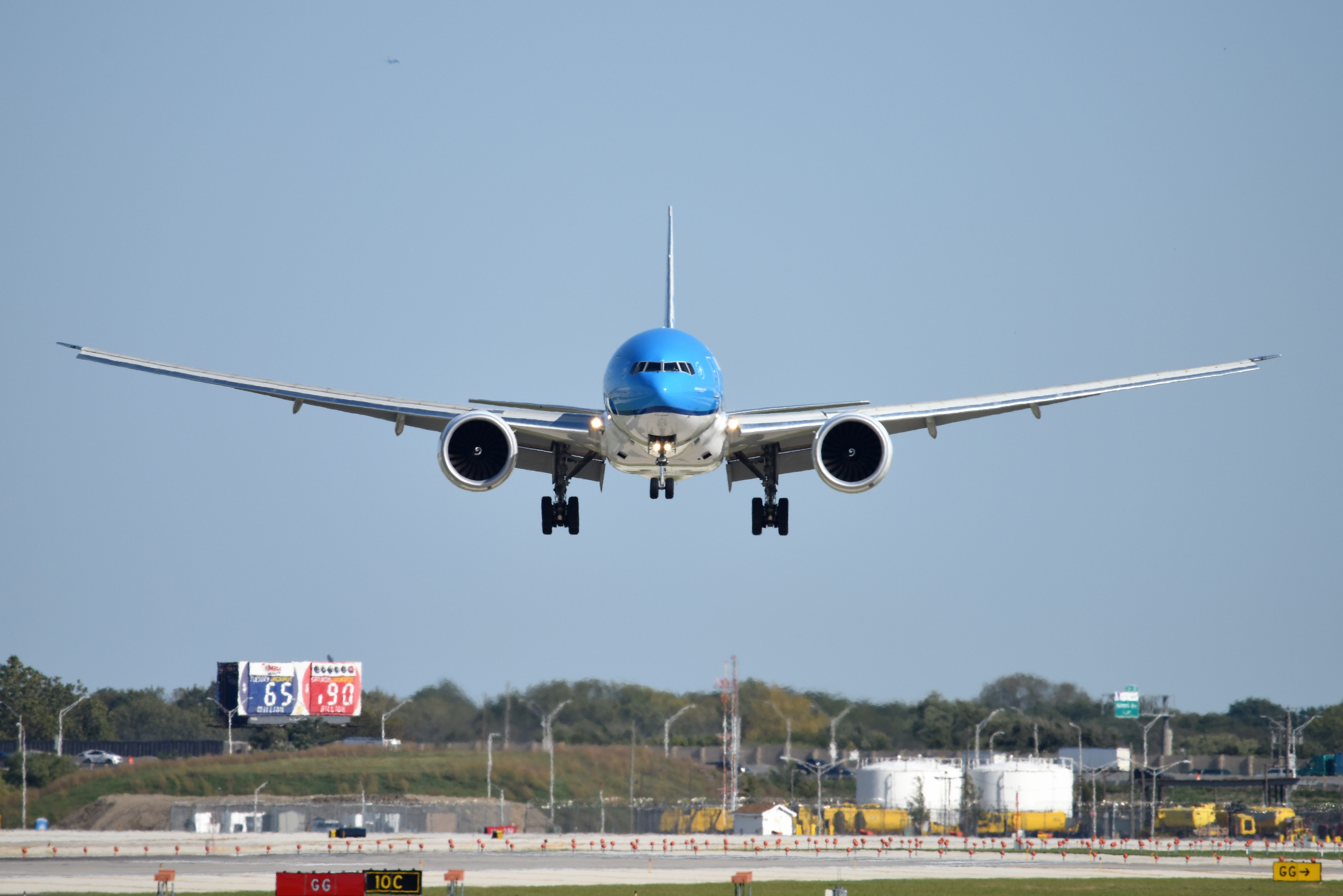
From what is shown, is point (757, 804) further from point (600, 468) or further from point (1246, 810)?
point (600, 468)

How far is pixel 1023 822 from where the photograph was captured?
326ft

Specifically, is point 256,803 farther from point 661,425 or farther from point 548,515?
point 661,425

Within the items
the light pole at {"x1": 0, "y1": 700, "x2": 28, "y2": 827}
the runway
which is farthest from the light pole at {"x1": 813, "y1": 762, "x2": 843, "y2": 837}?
the light pole at {"x1": 0, "y1": 700, "x2": 28, "y2": 827}

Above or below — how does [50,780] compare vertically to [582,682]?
below

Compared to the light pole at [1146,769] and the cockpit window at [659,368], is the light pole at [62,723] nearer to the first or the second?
the light pole at [1146,769]

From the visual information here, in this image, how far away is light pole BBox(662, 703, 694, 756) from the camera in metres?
96.4

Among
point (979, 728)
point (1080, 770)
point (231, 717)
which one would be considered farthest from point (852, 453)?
point (231, 717)

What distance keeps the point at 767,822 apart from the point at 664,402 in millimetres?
57563

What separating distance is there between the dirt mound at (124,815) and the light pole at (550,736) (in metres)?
23.1

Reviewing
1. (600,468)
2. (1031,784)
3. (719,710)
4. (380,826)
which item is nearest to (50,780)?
(380,826)

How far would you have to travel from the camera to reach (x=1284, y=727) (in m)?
120

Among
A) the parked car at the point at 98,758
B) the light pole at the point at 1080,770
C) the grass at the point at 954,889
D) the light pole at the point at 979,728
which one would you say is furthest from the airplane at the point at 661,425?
the parked car at the point at 98,758

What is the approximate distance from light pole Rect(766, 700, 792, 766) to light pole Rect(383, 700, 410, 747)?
23666mm

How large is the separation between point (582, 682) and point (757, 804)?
14301mm
